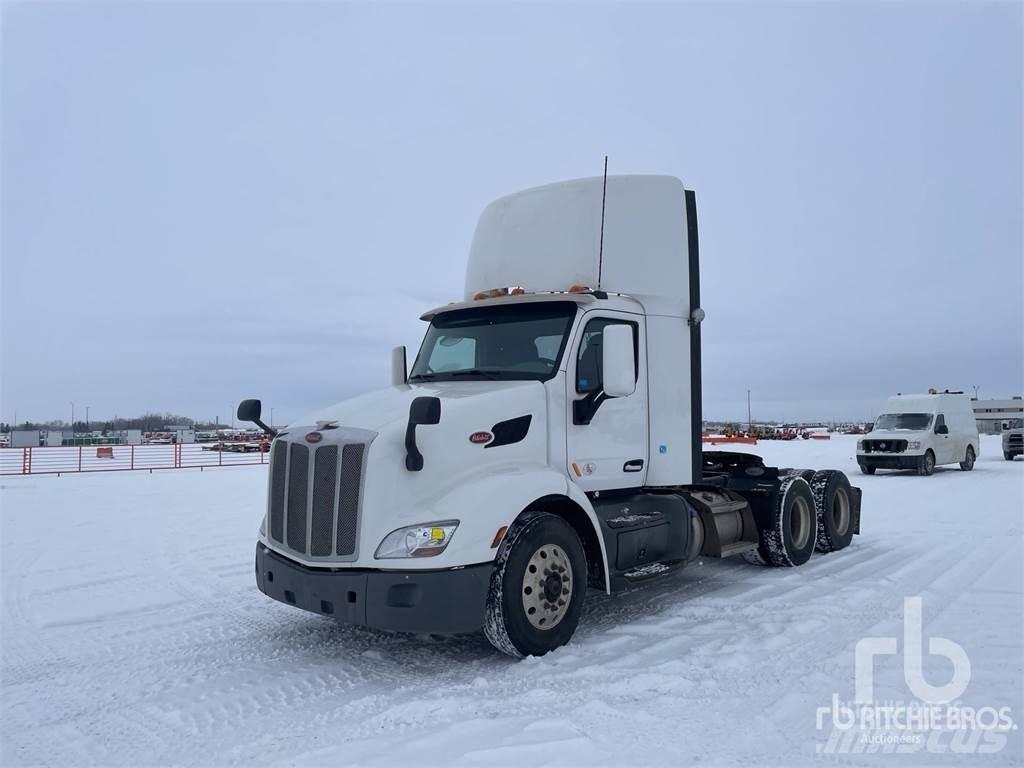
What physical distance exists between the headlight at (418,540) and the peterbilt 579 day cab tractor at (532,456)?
14mm

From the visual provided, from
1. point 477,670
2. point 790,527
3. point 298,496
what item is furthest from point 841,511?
point 298,496

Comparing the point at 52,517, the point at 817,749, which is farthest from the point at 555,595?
the point at 52,517

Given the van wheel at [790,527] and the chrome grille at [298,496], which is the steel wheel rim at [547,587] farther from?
the van wheel at [790,527]

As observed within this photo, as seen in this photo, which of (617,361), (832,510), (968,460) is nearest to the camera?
(617,361)

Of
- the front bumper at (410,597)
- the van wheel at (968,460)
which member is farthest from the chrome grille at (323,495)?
the van wheel at (968,460)

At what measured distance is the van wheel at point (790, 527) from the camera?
8.67 m

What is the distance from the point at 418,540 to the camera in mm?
5086

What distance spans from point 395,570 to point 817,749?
2743 millimetres

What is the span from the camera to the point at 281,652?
5.70 metres

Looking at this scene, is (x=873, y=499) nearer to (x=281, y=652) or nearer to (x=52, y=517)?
(x=281, y=652)

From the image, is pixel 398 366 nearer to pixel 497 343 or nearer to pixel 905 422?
pixel 497 343

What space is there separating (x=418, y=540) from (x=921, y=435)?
67.8 ft

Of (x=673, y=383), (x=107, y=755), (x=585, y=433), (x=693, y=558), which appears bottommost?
(x=107, y=755)

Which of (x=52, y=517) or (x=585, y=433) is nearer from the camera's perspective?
(x=585, y=433)
